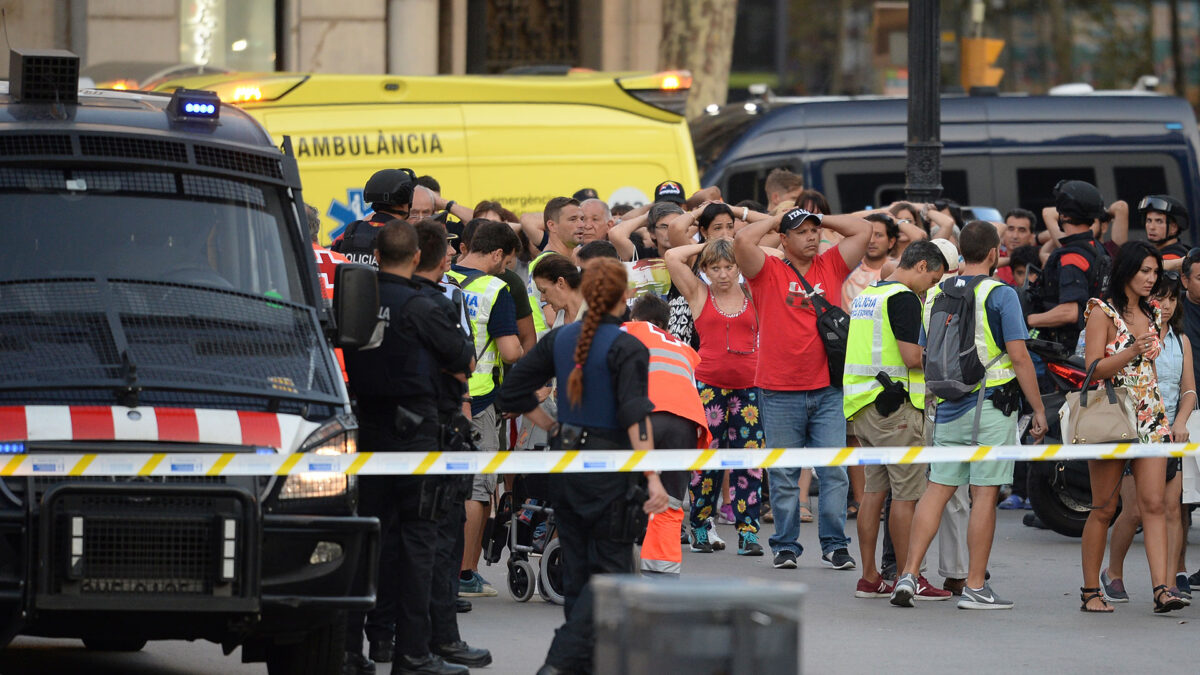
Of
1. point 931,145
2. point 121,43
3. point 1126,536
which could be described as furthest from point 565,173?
point 121,43

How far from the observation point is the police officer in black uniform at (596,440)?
23.4ft

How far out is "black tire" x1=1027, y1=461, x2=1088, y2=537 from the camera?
12.0 metres

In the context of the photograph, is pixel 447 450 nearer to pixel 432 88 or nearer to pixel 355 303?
pixel 355 303

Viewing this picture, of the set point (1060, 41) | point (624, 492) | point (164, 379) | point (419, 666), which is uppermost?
point (1060, 41)

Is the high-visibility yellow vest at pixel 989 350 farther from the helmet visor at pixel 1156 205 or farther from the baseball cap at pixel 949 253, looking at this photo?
the helmet visor at pixel 1156 205

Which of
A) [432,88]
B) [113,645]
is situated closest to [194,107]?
[113,645]

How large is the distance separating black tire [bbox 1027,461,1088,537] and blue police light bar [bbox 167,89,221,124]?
622 cm

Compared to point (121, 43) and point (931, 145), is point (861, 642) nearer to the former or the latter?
point (931, 145)

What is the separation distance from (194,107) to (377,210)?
7.96ft

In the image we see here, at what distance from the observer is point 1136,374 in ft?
30.6

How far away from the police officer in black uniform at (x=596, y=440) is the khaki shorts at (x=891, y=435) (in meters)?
2.90

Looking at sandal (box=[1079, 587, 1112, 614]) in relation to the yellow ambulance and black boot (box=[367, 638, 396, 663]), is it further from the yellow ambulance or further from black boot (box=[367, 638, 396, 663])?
the yellow ambulance

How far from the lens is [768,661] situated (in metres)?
4.96

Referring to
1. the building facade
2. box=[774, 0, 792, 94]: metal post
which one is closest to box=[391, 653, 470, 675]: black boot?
the building facade
